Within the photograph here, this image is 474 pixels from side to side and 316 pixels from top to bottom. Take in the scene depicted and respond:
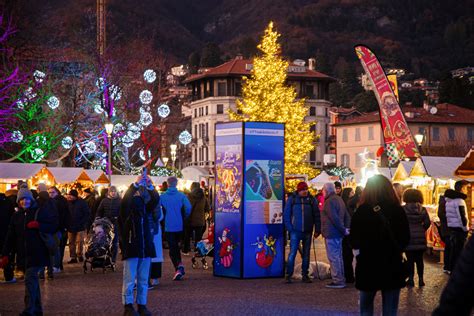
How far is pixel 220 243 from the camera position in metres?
17.1

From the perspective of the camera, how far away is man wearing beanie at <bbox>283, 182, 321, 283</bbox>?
16.1 m

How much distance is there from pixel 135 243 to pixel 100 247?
7834 millimetres

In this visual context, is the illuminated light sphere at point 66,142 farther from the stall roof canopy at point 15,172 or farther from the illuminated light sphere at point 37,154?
the stall roof canopy at point 15,172

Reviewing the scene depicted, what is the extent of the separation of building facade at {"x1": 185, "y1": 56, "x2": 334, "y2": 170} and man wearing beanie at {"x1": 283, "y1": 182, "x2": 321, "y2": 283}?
318 ft

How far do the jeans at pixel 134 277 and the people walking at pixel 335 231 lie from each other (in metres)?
4.88

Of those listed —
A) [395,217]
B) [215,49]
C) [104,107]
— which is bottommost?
[395,217]

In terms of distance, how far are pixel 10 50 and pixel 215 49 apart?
14232 centimetres

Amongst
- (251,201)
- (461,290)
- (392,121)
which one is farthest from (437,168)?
(461,290)

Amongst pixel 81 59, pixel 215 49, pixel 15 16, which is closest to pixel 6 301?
pixel 15 16

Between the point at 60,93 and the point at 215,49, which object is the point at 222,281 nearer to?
the point at 60,93

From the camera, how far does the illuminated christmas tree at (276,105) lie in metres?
55.1

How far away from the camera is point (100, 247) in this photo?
18.8m

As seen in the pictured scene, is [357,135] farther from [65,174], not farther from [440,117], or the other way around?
[65,174]

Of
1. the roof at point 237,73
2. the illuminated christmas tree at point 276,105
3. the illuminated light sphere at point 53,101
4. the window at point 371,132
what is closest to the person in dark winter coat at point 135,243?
the illuminated light sphere at point 53,101
